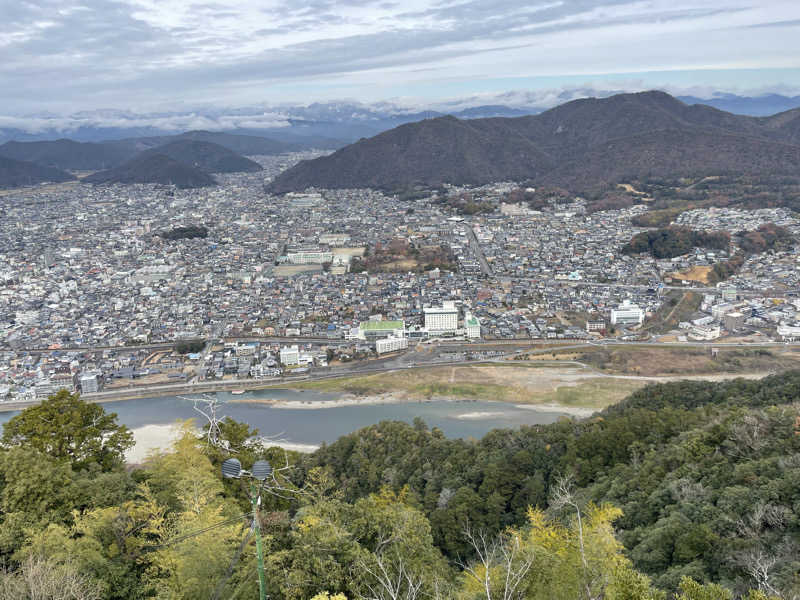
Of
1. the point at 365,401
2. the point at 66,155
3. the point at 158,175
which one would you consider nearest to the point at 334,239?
the point at 365,401

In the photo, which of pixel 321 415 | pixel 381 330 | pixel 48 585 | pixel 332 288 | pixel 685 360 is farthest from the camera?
pixel 332 288

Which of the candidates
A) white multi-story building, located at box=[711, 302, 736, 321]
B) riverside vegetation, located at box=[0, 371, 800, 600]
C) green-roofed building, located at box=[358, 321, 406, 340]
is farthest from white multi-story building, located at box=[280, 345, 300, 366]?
white multi-story building, located at box=[711, 302, 736, 321]

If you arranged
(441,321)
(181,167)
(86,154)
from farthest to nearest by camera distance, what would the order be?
(86,154), (181,167), (441,321)

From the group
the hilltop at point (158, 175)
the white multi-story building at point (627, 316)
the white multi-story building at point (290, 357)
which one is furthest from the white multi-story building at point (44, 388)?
the hilltop at point (158, 175)

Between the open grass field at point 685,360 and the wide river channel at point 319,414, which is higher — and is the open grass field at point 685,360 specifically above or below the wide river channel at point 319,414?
above

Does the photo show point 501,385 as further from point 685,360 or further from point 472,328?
point 685,360

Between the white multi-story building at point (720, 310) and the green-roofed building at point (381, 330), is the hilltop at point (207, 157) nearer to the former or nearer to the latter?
the green-roofed building at point (381, 330)

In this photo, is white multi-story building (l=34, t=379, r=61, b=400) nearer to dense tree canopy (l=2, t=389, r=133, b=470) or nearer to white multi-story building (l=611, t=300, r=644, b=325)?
dense tree canopy (l=2, t=389, r=133, b=470)
